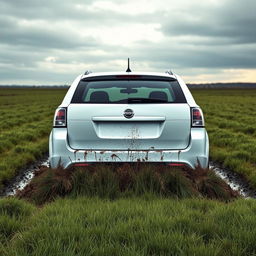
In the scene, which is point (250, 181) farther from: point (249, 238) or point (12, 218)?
point (12, 218)

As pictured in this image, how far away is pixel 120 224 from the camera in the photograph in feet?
10.0

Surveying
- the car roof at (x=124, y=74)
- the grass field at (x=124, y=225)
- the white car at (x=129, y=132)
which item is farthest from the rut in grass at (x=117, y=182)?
the car roof at (x=124, y=74)

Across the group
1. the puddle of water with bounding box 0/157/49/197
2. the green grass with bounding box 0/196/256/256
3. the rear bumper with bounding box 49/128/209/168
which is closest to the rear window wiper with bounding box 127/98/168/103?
the rear bumper with bounding box 49/128/209/168

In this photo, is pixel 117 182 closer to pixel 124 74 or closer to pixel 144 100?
pixel 144 100

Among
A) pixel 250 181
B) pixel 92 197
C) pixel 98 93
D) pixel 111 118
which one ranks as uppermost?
pixel 98 93

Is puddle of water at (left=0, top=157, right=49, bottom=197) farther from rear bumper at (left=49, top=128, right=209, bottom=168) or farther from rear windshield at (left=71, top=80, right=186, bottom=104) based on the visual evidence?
rear windshield at (left=71, top=80, right=186, bottom=104)

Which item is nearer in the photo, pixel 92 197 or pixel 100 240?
pixel 100 240

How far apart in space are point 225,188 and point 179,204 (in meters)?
1.19

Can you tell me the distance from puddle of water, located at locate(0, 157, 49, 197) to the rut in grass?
679 millimetres

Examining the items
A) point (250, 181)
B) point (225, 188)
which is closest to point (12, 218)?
point (225, 188)

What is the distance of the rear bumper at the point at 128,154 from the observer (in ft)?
13.8

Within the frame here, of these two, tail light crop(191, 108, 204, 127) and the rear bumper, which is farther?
tail light crop(191, 108, 204, 127)

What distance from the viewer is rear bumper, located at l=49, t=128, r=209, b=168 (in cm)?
419

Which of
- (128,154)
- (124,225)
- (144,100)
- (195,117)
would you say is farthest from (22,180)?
(124,225)
